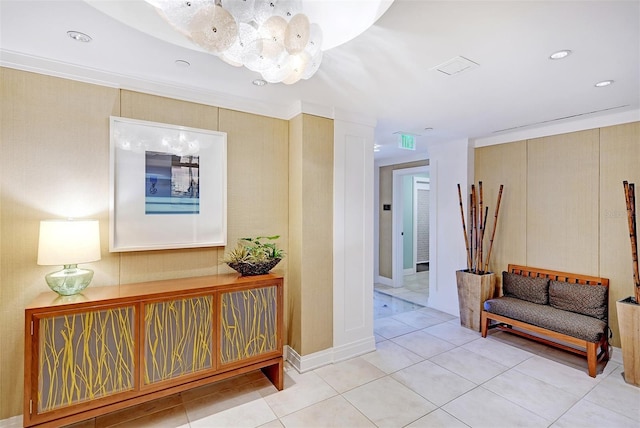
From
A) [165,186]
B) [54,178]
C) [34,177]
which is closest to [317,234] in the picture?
[165,186]

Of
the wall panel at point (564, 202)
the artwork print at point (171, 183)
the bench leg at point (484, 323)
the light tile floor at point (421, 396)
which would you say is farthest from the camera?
the bench leg at point (484, 323)

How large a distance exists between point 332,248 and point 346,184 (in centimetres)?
69

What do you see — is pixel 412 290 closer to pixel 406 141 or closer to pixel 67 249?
pixel 406 141

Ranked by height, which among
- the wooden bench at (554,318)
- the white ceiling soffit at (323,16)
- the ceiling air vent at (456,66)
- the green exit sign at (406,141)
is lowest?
the wooden bench at (554,318)

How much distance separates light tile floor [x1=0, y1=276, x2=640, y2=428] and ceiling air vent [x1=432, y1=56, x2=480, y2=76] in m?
2.57

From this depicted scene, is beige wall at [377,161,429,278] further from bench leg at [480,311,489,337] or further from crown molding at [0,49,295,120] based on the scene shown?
crown molding at [0,49,295,120]

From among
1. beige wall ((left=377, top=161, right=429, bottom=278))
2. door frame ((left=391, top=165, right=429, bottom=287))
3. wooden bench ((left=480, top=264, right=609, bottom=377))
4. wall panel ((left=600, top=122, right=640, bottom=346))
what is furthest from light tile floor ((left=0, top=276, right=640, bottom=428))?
beige wall ((left=377, top=161, right=429, bottom=278))

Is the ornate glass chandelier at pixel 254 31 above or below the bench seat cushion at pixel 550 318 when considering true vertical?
above

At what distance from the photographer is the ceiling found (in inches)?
63.6

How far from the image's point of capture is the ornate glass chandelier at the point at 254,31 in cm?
120

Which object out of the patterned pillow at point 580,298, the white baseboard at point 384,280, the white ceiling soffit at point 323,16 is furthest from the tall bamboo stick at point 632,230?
the white baseboard at point 384,280

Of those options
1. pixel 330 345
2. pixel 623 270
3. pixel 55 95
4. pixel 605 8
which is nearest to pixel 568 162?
pixel 623 270

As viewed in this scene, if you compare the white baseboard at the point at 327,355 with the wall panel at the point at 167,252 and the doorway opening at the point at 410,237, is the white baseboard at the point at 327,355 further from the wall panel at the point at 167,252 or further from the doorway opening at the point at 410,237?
the doorway opening at the point at 410,237

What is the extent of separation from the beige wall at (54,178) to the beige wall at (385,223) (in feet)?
13.5
